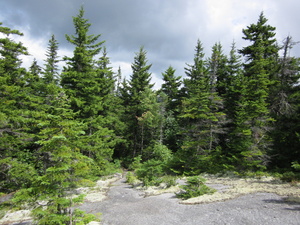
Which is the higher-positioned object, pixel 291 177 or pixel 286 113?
pixel 286 113

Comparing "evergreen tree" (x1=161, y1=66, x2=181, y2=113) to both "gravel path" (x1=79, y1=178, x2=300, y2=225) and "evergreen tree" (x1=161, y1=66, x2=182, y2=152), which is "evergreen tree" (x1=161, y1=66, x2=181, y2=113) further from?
"gravel path" (x1=79, y1=178, x2=300, y2=225)


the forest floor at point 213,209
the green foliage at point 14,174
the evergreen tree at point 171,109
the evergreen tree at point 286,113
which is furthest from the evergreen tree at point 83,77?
the evergreen tree at point 286,113

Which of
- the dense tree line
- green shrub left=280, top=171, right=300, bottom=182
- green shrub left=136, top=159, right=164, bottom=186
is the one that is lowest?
green shrub left=136, top=159, right=164, bottom=186

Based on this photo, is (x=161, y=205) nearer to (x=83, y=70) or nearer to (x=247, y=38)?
(x=83, y=70)

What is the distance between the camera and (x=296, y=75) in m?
17.2

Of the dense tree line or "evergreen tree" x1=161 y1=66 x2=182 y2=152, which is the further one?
"evergreen tree" x1=161 y1=66 x2=182 y2=152

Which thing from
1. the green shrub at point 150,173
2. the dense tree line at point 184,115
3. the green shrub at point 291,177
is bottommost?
the green shrub at point 150,173

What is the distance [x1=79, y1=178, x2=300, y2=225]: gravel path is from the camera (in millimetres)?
7083

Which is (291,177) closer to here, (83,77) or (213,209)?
(213,209)

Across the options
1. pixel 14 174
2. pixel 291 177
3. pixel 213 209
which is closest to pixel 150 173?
pixel 213 209

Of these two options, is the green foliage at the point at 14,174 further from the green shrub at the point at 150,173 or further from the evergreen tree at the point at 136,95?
the evergreen tree at the point at 136,95

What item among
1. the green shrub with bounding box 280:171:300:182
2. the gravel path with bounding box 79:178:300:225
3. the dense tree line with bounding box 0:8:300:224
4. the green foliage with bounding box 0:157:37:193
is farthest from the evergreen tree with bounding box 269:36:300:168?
the green foliage with bounding box 0:157:37:193

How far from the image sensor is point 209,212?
838 cm

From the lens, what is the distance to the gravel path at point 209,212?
7.08m
